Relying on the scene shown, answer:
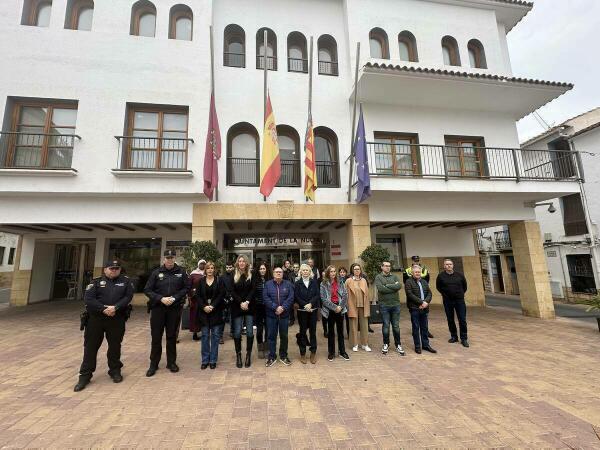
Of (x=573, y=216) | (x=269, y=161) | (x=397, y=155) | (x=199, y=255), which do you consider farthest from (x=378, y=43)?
(x=573, y=216)

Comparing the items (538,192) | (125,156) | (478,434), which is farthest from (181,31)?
(538,192)

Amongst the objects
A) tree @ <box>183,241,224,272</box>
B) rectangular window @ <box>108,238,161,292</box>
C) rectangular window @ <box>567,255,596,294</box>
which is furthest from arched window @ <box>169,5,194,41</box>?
rectangular window @ <box>567,255,596,294</box>

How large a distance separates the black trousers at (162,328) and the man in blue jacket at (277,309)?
1.64 metres

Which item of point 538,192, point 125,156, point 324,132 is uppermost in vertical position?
point 324,132

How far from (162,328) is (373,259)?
593 centimetres

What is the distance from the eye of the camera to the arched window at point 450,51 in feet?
36.9

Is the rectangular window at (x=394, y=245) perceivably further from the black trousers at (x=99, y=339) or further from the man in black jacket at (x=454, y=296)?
the black trousers at (x=99, y=339)

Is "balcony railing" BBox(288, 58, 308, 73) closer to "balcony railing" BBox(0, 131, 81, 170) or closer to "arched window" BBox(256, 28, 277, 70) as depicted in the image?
"arched window" BBox(256, 28, 277, 70)

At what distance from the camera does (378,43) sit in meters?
10.9

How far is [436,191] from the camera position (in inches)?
A: 362

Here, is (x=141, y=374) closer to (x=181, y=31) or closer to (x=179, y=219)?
(x=179, y=219)

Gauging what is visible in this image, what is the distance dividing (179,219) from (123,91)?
4.33 metres

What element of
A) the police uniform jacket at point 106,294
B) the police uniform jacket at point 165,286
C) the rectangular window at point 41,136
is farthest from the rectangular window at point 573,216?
the rectangular window at point 41,136

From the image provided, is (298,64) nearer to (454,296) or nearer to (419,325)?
(454,296)
